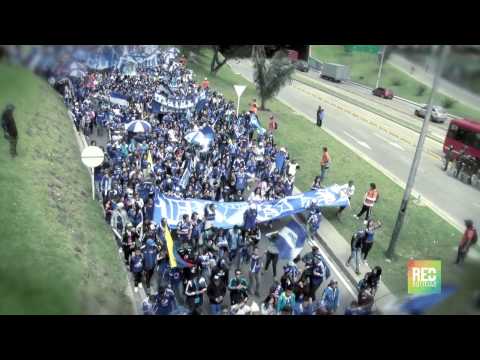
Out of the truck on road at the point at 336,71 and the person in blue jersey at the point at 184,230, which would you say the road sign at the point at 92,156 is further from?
the truck on road at the point at 336,71

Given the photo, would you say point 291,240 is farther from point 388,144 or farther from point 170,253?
point 388,144

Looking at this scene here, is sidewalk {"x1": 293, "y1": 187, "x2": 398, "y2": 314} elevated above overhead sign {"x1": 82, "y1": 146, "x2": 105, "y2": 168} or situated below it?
below

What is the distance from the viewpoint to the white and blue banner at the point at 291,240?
975 cm

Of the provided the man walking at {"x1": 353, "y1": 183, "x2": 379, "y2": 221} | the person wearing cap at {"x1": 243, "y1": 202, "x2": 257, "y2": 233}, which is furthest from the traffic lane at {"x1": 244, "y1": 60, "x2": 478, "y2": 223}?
the person wearing cap at {"x1": 243, "y1": 202, "x2": 257, "y2": 233}

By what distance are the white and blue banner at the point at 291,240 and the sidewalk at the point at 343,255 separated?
1.92 meters

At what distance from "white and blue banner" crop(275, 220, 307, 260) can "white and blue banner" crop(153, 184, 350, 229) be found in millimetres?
1598

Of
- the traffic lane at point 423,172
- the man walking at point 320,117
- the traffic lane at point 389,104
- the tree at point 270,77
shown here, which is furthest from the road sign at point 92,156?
the man walking at point 320,117

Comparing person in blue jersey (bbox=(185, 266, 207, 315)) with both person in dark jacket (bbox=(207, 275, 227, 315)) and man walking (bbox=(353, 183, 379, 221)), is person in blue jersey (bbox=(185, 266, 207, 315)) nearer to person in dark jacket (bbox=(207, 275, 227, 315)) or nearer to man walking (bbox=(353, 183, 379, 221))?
person in dark jacket (bbox=(207, 275, 227, 315))

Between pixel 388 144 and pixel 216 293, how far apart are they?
14685mm

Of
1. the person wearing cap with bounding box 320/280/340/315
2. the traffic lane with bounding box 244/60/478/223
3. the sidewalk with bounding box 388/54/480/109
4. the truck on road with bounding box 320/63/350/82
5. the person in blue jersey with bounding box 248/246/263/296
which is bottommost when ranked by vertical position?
the traffic lane with bounding box 244/60/478/223

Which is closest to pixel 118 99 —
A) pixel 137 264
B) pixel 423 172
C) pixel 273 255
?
pixel 137 264

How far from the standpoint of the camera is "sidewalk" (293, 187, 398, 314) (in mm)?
9915
